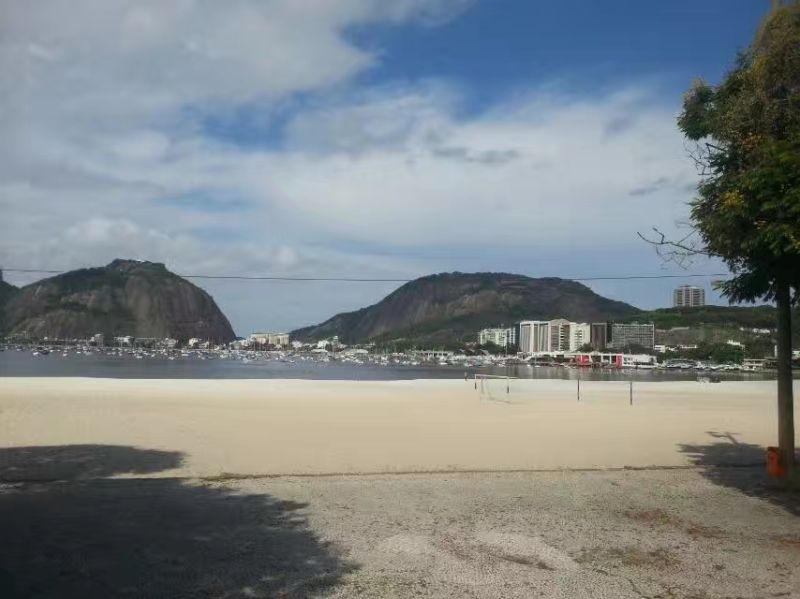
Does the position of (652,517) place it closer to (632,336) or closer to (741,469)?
(741,469)

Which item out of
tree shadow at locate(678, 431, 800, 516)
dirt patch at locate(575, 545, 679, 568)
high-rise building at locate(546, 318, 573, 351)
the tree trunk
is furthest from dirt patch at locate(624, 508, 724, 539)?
high-rise building at locate(546, 318, 573, 351)

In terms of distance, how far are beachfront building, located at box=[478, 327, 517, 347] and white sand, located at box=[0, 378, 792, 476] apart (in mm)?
148551

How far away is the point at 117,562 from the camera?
6.12 meters

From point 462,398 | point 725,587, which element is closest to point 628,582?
point 725,587

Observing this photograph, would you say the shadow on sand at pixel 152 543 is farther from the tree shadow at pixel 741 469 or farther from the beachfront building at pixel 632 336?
the beachfront building at pixel 632 336

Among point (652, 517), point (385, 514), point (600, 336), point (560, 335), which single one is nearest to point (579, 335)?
point (560, 335)

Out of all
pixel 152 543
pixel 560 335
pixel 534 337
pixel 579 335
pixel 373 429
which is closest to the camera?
pixel 152 543

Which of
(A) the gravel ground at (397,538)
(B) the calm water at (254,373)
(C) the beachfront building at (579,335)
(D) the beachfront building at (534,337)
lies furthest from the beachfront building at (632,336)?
(A) the gravel ground at (397,538)

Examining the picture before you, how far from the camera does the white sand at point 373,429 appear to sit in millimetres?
13109

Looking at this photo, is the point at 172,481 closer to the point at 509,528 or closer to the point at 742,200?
the point at 509,528

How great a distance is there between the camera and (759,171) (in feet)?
23.9

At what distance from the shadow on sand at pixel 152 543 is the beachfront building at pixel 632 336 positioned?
130 m

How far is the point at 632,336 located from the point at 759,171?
131m

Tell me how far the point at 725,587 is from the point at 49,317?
175m
